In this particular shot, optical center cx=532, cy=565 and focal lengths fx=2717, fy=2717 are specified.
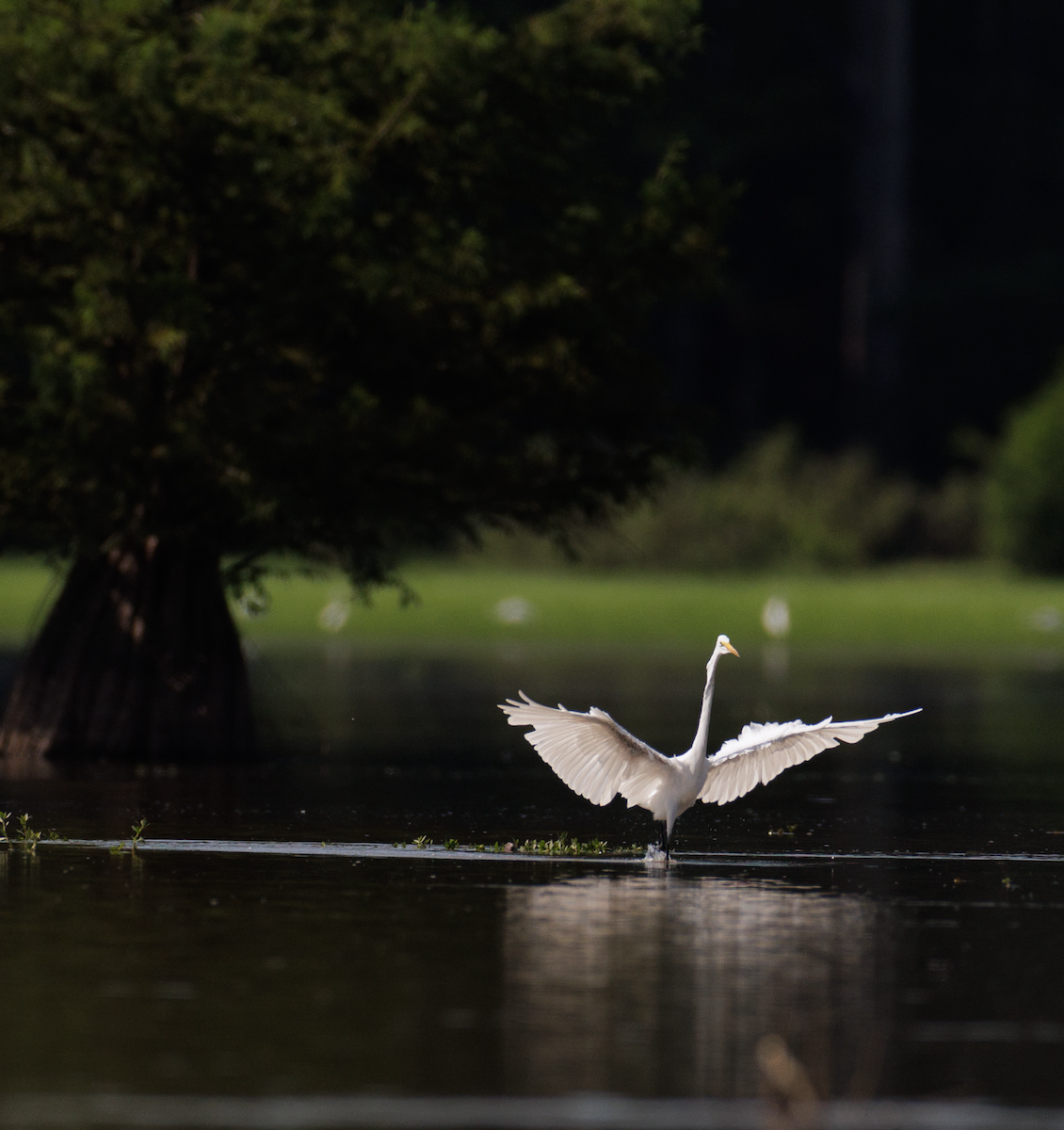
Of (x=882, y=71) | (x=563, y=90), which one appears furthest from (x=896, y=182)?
(x=563, y=90)

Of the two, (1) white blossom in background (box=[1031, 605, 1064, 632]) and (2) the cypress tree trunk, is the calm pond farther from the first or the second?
(1) white blossom in background (box=[1031, 605, 1064, 632])

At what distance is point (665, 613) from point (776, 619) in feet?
7.81

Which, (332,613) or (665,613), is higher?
(665,613)

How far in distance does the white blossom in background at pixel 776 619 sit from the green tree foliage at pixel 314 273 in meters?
22.3

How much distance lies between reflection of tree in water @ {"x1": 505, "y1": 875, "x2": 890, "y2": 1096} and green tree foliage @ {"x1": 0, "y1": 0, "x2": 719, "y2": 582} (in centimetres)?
735

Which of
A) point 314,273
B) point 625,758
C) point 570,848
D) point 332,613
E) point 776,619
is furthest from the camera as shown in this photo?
point 776,619

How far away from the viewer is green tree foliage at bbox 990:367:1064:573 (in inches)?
1982

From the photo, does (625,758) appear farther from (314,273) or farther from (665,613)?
(665,613)

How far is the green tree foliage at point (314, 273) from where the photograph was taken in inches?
778

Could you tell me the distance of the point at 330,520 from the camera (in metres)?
20.8

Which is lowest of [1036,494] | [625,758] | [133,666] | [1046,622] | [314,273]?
[625,758]

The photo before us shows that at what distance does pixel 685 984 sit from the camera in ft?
33.9

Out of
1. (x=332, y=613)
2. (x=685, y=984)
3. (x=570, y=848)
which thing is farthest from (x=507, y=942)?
(x=332, y=613)

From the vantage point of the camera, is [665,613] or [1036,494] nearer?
[665,613]
